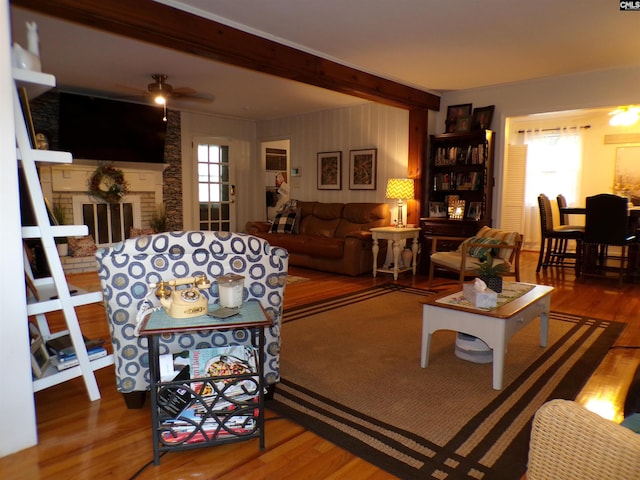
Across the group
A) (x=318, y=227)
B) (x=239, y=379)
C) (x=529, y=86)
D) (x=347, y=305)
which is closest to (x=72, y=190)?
(x=318, y=227)

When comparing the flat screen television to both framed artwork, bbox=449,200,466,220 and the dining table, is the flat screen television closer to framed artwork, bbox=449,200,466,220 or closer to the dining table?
framed artwork, bbox=449,200,466,220

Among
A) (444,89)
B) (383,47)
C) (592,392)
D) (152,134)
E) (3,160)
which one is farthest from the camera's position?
(152,134)

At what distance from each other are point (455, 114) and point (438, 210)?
50.0 inches

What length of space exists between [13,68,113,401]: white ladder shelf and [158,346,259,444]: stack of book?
0.64 m

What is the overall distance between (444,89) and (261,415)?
5.10 m

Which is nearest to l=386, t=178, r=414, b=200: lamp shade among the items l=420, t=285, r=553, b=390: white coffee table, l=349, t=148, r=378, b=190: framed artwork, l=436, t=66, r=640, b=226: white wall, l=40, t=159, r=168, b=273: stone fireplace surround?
l=349, t=148, r=378, b=190: framed artwork

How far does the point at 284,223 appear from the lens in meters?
6.87

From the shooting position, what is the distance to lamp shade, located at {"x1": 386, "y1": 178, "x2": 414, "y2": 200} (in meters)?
5.62

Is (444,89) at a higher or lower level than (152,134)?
higher

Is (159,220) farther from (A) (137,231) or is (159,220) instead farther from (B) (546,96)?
(B) (546,96)

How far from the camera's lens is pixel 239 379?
1848 millimetres

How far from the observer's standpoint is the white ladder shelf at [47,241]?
202 centimetres

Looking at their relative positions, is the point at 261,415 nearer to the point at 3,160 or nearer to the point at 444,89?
the point at 3,160

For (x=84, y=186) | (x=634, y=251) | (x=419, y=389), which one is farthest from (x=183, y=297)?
(x=634, y=251)
